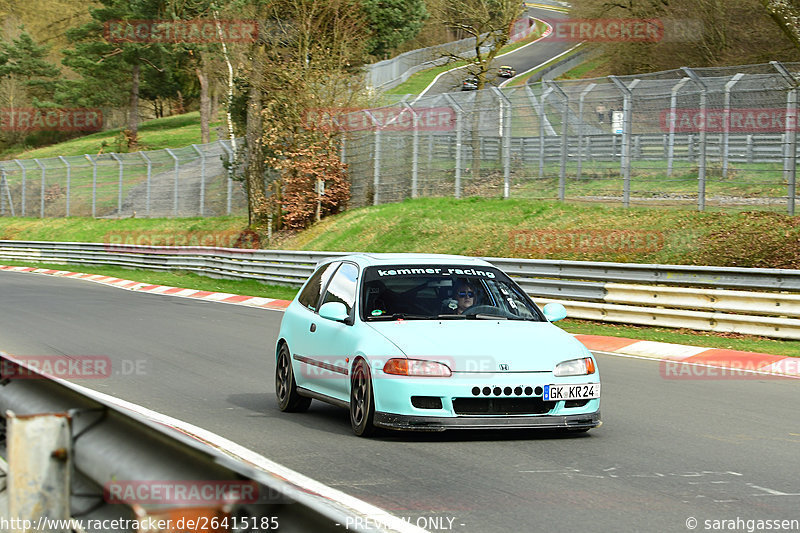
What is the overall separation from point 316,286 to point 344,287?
0.76 metres

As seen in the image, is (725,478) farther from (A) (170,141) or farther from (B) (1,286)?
(A) (170,141)

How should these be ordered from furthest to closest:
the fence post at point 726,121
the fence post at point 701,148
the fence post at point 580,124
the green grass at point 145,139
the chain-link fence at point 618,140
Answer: the green grass at point 145,139, the fence post at point 580,124, the fence post at point 701,148, the fence post at point 726,121, the chain-link fence at point 618,140

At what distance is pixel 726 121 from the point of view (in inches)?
821

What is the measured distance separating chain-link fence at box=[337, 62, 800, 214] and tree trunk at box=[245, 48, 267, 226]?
6.71m

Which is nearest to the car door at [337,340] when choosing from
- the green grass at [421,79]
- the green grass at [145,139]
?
the green grass at [421,79]

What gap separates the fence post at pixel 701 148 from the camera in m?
21.2

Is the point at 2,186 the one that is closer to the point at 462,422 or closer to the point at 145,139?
the point at 145,139

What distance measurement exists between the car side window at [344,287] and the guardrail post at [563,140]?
15145 mm

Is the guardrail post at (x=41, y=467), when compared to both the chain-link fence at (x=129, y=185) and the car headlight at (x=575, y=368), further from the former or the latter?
the chain-link fence at (x=129, y=185)

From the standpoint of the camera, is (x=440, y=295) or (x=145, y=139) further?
(x=145, y=139)

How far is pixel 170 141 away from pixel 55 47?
52.8 metres

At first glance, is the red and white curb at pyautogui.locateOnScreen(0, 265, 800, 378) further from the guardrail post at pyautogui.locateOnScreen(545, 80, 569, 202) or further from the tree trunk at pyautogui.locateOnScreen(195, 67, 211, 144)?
the tree trunk at pyautogui.locateOnScreen(195, 67, 211, 144)

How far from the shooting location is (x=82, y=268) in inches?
1615

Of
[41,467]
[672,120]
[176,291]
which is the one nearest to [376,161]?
[176,291]
